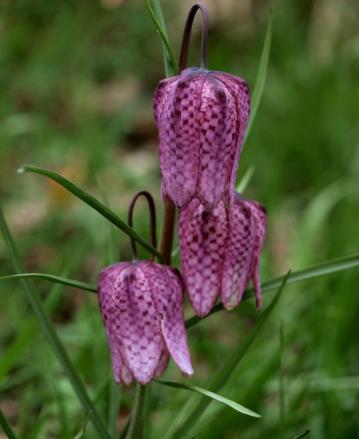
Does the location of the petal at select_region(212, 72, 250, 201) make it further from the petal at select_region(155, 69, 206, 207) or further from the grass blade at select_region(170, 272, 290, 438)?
the grass blade at select_region(170, 272, 290, 438)

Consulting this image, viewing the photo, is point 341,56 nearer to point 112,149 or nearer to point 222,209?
point 112,149

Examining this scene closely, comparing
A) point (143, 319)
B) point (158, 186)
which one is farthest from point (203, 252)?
point (158, 186)

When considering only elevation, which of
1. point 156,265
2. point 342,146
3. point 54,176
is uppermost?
point 54,176

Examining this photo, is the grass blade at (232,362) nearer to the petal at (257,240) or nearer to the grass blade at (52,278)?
the petal at (257,240)

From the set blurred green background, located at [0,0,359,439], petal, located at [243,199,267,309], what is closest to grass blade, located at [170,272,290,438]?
petal, located at [243,199,267,309]

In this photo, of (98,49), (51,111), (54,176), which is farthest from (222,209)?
(98,49)

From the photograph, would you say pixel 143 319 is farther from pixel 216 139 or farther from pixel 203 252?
pixel 216 139
